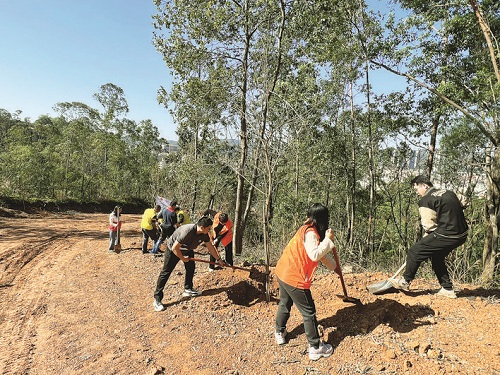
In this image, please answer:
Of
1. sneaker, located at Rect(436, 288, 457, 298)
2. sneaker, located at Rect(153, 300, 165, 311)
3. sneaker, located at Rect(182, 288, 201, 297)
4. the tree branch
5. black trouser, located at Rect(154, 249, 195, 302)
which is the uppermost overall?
the tree branch

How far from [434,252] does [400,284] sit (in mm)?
624

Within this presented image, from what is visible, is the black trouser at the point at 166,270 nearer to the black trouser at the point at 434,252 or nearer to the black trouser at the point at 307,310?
the black trouser at the point at 307,310

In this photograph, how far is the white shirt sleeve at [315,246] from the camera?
9.33 feet

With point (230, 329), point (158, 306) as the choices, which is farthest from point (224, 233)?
point (230, 329)

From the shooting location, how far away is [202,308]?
14.4 feet

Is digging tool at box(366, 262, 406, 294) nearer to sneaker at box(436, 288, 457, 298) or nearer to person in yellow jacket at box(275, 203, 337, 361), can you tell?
sneaker at box(436, 288, 457, 298)

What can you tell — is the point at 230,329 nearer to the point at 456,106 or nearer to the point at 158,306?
the point at 158,306

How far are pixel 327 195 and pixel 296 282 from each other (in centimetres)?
1446

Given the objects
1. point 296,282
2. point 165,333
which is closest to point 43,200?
point 165,333

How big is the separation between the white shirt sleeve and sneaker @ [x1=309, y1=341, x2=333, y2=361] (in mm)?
875

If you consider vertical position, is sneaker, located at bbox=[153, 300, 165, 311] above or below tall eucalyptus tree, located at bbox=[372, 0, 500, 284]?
below

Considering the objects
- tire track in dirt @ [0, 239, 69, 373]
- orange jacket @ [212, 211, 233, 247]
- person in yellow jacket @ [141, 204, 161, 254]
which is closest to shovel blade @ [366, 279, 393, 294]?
orange jacket @ [212, 211, 233, 247]

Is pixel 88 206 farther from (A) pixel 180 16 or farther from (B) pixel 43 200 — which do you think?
(A) pixel 180 16

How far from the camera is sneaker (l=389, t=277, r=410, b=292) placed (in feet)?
12.6
